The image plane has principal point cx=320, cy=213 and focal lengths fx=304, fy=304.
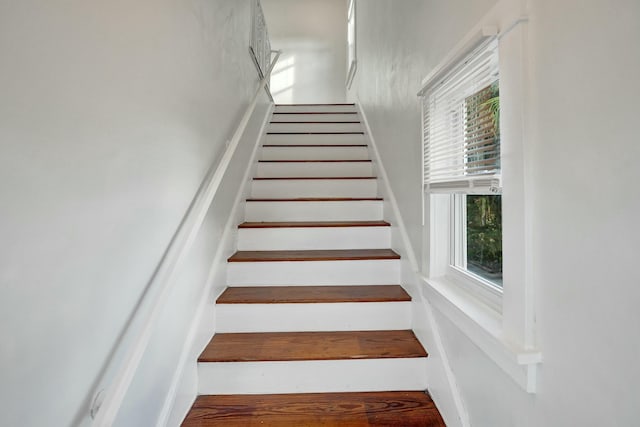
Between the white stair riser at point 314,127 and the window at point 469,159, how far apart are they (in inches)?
76.7

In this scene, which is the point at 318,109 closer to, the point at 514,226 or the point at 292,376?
the point at 292,376

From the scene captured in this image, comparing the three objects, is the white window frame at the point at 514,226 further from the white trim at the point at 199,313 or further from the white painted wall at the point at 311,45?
the white painted wall at the point at 311,45

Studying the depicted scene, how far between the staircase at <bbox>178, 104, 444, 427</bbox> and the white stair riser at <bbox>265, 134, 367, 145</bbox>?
1109mm

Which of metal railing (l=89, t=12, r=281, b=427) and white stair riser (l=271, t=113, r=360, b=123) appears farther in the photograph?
white stair riser (l=271, t=113, r=360, b=123)

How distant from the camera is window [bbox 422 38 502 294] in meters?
0.87

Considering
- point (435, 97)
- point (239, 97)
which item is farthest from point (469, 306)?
point (239, 97)

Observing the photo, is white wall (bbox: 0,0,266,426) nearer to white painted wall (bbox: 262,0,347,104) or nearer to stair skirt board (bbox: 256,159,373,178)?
stair skirt board (bbox: 256,159,373,178)

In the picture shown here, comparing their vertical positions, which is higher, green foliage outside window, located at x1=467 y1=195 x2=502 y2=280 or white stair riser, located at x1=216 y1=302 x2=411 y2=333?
green foliage outside window, located at x1=467 y1=195 x2=502 y2=280

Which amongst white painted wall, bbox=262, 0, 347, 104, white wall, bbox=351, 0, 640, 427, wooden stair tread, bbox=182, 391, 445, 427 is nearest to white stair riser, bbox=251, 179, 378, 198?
wooden stair tread, bbox=182, 391, 445, 427

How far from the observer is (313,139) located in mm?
3010

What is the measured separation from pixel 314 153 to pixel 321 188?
57 centimetres

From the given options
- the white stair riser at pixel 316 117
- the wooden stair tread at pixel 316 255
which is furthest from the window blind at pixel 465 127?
the white stair riser at pixel 316 117

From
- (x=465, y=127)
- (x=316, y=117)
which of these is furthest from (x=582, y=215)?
(x=316, y=117)

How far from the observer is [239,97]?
6.59 feet
